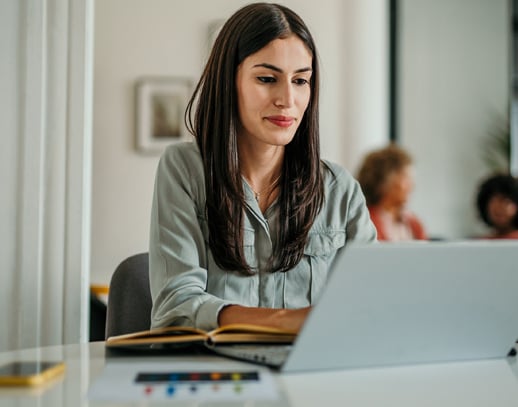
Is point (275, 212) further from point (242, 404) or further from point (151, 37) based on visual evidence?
point (151, 37)

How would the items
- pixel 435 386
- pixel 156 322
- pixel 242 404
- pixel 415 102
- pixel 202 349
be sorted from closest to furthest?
pixel 242 404 → pixel 435 386 → pixel 202 349 → pixel 156 322 → pixel 415 102

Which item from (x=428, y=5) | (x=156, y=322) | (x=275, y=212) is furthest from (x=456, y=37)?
(x=156, y=322)

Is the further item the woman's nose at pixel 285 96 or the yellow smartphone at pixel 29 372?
the woman's nose at pixel 285 96

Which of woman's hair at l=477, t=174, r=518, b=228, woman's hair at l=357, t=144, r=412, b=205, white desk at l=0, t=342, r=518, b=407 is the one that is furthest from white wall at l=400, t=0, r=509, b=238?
white desk at l=0, t=342, r=518, b=407

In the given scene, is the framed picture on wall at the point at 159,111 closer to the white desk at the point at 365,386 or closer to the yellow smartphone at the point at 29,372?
the white desk at the point at 365,386

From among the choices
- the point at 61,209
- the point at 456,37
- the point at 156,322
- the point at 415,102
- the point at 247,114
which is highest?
the point at 456,37

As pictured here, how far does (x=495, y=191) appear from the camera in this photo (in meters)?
3.84

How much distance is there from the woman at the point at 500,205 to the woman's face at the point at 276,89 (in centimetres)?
249

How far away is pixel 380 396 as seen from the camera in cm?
87

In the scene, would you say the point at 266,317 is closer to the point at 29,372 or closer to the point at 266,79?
the point at 29,372

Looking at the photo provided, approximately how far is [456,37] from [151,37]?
8.20ft

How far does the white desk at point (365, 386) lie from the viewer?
832mm

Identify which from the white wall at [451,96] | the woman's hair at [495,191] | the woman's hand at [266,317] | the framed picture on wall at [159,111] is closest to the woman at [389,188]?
the woman's hair at [495,191]

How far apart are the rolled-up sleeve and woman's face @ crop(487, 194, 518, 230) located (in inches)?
100
